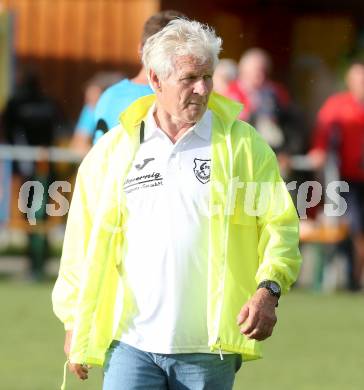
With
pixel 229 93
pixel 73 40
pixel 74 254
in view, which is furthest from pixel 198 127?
pixel 73 40

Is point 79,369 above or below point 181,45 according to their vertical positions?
below

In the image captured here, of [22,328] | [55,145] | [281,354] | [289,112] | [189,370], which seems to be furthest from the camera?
[55,145]

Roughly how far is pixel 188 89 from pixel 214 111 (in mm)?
254

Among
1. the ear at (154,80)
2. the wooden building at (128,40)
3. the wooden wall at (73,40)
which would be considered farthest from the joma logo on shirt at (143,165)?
the wooden wall at (73,40)

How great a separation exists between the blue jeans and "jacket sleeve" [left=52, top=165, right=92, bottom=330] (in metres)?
0.26

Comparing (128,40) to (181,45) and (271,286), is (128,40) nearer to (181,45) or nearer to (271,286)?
(181,45)

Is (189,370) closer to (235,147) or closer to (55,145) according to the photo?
(235,147)

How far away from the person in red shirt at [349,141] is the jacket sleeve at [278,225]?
9.75 m

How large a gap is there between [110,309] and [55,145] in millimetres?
11083

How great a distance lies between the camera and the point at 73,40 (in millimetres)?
20531

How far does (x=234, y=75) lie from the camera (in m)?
15.5

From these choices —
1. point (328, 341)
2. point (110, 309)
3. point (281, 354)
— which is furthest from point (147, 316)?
point (328, 341)

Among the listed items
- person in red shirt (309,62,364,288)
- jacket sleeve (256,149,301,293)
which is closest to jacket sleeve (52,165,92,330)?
jacket sleeve (256,149,301,293)

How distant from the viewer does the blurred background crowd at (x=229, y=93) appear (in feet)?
A: 49.6
